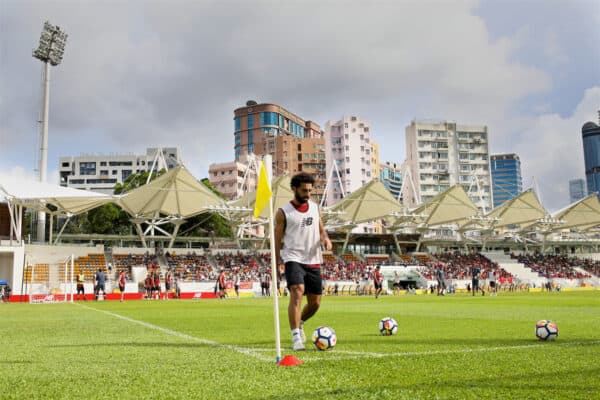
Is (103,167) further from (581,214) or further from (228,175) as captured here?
(581,214)

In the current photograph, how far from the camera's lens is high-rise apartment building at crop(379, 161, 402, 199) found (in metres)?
134

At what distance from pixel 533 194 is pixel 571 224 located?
44.1ft

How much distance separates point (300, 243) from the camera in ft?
21.4

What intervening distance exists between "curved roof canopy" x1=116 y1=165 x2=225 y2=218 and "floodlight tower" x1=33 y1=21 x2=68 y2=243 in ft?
29.9

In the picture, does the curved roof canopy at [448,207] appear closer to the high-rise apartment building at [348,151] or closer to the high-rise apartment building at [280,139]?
the high-rise apartment building at [348,151]

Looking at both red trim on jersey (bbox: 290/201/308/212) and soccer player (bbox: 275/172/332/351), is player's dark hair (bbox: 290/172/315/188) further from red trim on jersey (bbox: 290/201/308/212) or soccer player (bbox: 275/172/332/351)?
red trim on jersey (bbox: 290/201/308/212)

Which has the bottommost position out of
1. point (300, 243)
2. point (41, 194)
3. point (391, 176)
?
point (300, 243)

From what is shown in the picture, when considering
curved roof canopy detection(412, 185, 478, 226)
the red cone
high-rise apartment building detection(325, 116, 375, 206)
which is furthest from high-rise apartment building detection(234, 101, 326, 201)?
the red cone

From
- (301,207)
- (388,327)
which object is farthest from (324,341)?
(388,327)

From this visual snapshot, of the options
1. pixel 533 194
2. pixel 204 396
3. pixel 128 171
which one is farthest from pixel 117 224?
pixel 128 171

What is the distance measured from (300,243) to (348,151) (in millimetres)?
100733

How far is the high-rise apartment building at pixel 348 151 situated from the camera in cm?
10631

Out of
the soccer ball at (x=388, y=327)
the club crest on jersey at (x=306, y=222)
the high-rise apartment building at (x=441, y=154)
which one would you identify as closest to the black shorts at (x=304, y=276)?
the club crest on jersey at (x=306, y=222)

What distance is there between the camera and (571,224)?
72.6m
